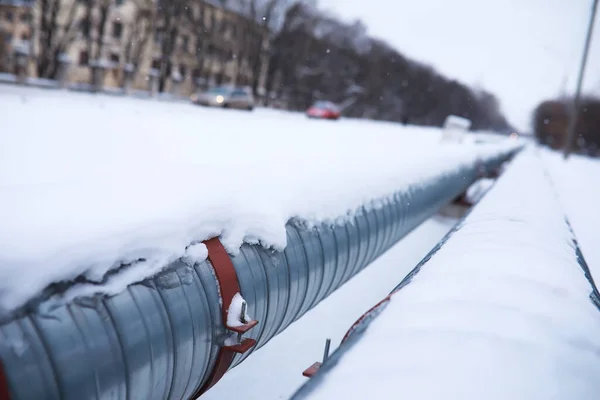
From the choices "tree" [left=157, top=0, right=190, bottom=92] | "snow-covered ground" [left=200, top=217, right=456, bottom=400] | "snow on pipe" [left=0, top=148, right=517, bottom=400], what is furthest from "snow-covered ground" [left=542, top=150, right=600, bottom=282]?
"tree" [left=157, top=0, right=190, bottom=92]

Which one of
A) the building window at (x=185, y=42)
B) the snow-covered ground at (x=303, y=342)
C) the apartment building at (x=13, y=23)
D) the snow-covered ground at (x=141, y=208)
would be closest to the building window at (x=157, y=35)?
the building window at (x=185, y=42)

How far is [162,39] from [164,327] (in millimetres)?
35082

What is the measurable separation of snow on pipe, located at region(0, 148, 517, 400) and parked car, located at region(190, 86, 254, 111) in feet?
68.9

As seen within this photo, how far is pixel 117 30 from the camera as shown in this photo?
37.7 m

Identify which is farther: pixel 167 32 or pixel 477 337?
pixel 167 32

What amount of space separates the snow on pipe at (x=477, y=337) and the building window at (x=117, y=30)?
40.6 meters

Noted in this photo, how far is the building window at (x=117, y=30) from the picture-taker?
37.4 meters

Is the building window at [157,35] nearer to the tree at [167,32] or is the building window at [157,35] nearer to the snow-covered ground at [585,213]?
the tree at [167,32]

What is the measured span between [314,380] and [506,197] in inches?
191

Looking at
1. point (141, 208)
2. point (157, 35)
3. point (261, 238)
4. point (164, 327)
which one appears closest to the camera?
point (164, 327)

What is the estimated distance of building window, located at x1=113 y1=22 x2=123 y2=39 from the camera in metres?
37.4

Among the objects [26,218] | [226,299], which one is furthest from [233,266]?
[26,218]

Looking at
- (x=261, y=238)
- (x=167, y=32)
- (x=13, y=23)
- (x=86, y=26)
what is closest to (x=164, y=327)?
(x=261, y=238)

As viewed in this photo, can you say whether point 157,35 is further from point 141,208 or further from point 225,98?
point 141,208
